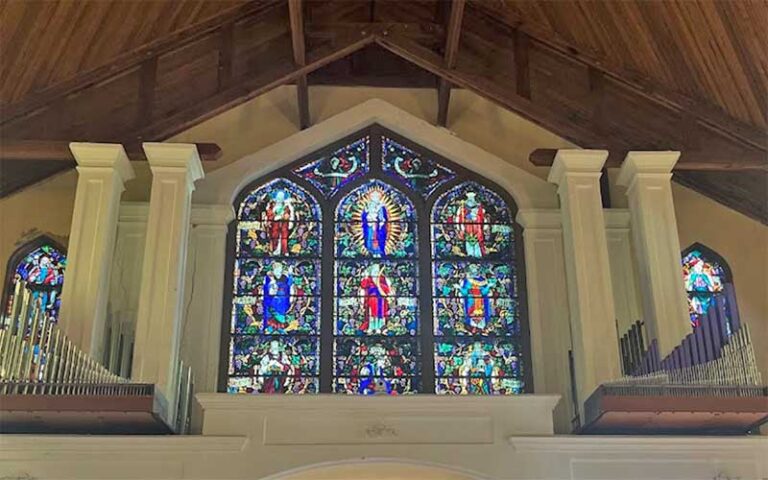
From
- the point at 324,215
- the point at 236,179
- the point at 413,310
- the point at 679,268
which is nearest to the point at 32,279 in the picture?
the point at 236,179

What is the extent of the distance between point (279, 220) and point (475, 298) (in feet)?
7.61

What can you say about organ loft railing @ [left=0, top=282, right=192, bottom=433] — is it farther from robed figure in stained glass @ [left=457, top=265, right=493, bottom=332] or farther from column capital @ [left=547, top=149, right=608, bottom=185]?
column capital @ [left=547, top=149, right=608, bottom=185]

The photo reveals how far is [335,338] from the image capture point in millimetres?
10141

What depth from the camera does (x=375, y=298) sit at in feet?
34.0

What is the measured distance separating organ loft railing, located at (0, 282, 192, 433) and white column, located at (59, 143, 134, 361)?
60cm

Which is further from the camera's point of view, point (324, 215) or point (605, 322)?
point (324, 215)

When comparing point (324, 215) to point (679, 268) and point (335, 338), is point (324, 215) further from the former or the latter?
A: point (679, 268)

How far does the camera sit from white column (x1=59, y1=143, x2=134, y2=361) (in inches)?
350

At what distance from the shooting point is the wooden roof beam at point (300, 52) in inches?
365

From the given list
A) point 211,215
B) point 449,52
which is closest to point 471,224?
point 449,52

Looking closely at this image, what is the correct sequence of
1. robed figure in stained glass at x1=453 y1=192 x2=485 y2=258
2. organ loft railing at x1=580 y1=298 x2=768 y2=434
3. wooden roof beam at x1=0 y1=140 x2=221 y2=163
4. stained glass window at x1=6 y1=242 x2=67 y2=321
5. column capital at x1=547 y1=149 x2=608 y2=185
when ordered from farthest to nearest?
robed figure in stained glass at x1=453 y1=192 x2=485 y2=258, stained glass window at x1=6 y1=242 x2=67 y2=321, column capital at x1=547 y1=149 x2=608 y2=185, wooden roof beam at x1=0 y1=140 x2=221 y2=163, organ loft railing at x1=580 y1=298 x2=768 y2=434

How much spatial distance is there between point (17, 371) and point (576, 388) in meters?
5.02

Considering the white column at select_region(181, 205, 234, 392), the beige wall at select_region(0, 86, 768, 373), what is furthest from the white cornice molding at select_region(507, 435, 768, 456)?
the white column at select_region(181, 205, 234, 392)

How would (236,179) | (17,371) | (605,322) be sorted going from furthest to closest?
(236,179)
(605,322)
(17,371)
